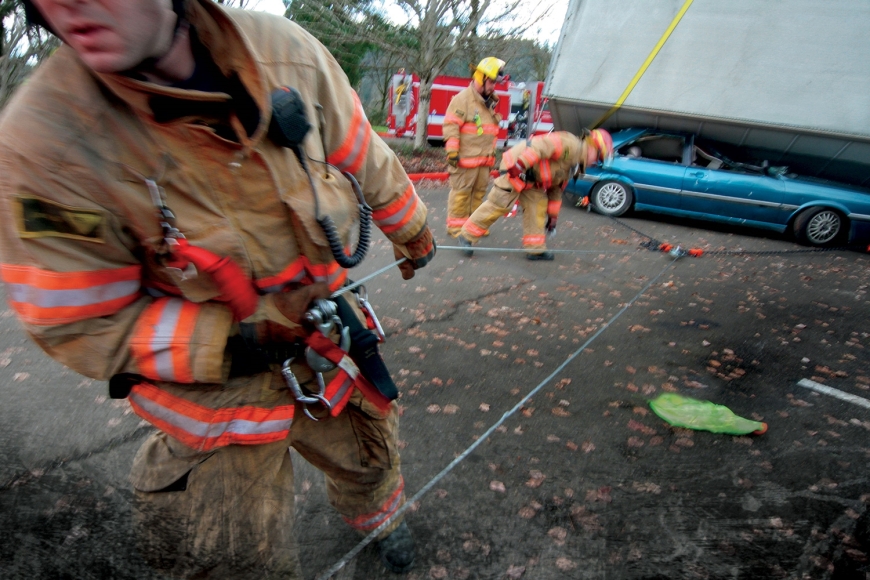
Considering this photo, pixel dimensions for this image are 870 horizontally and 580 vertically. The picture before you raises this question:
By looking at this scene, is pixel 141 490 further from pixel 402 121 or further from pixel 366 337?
pixel 402 121

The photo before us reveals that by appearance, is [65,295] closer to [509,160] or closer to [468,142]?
[509,160]

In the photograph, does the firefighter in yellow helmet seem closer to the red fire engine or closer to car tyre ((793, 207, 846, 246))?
car tyre ((793, 207, 846, 246))

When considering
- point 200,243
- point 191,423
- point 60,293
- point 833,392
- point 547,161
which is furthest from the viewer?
point 547,161

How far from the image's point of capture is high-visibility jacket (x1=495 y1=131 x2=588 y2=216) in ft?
→ 18.5

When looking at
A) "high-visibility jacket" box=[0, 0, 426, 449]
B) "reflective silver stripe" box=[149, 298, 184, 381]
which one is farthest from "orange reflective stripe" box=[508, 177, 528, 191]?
"reflective silver stripe" box=[149, 298, 184, 381]

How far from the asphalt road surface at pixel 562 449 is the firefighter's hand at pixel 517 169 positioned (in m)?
1.37

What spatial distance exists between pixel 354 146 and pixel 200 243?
576mm

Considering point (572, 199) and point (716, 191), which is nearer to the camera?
point (716, 191)

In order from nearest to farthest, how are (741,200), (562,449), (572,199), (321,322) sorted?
(321,322) < (562,449) < (741,200) < (572,199)

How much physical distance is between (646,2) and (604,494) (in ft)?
21.6

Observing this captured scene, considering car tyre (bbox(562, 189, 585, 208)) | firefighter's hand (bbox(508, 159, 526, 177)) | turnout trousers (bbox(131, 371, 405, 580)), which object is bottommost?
car tyre (bbox(562, 189, 585, 208))

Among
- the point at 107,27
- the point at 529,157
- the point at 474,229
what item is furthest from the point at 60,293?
the point at 474,229

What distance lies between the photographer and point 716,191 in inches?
325

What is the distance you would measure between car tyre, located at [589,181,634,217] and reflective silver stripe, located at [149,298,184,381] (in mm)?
8630
